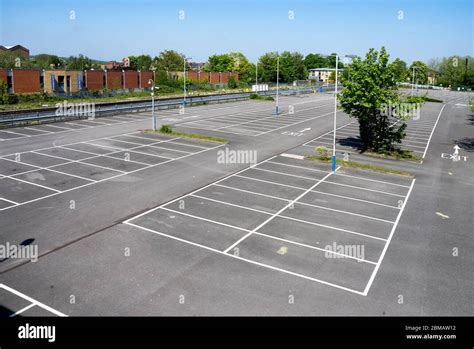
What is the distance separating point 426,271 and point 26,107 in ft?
168

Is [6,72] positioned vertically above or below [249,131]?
above

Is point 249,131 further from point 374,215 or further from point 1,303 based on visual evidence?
point 1,303

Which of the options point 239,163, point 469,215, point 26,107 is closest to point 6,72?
point 26,107

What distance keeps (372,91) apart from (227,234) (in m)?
17.2

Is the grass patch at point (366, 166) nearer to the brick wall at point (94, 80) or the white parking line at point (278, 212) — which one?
the white parking line at point (278, 212)

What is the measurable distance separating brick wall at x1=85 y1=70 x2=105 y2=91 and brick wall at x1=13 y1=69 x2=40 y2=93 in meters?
9.70

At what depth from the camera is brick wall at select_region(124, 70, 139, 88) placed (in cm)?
8031

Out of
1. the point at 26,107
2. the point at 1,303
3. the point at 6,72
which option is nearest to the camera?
the point at 1,303

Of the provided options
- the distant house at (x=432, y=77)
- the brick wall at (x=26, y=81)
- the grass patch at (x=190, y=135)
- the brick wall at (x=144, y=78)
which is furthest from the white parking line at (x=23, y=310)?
the distant house at (x=432, y=77)

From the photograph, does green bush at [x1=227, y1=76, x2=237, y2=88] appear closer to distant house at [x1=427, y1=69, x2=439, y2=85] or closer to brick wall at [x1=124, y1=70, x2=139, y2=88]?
brick wall at [x1=124, y1=70, x2=139, y2=88]

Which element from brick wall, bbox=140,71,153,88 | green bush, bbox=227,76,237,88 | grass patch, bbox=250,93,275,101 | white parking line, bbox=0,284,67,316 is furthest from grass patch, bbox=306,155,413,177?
green bush, bbox=227,76,237,88

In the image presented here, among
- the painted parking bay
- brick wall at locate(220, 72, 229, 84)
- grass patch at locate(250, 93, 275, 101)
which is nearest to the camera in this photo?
the painted parking bay

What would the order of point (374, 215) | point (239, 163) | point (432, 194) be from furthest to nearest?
1. point (239, 163)
2. point (432, 194)
3. point (374, 215)
